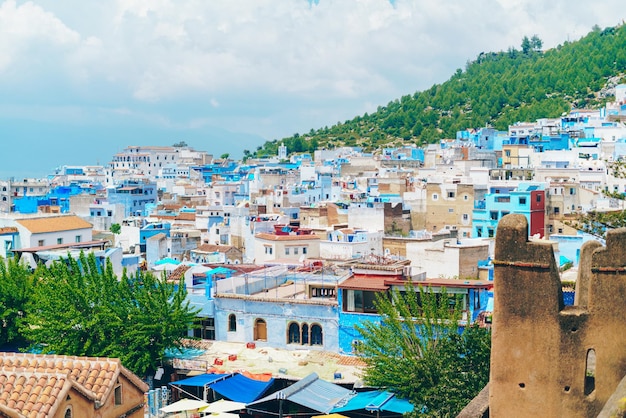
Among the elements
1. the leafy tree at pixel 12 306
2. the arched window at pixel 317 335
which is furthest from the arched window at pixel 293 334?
the leafy tree at pixel 12 306

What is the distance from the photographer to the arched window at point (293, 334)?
29.8m

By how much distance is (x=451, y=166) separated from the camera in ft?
251

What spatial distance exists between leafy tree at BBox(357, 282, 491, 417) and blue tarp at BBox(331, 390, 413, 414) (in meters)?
0.26

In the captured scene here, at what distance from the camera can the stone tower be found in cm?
1101

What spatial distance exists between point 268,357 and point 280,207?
3492 cm

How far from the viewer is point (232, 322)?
3097 cm

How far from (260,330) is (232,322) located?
123cm

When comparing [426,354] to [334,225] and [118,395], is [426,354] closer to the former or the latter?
[118,395]

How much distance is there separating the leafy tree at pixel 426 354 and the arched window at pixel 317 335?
241 centimetres

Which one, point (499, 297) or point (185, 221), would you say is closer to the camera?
point (499, 297)

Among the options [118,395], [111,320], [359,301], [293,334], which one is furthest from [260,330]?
[118,395]

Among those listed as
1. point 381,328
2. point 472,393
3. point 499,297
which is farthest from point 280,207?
point 499,297

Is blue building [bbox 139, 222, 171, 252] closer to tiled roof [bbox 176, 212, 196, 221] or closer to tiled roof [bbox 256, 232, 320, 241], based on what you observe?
tiled roof [bbox 176, 212, 196, 221]

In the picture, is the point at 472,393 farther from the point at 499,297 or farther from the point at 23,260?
the point at 23,260
